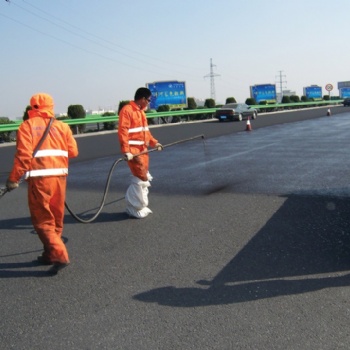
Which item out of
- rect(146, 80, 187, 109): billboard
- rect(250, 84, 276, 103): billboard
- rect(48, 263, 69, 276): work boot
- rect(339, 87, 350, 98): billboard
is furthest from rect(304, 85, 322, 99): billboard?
rect(48, 263, 69, 276): work boot

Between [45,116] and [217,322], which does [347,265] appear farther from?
[45,116]

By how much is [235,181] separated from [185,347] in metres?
6.70

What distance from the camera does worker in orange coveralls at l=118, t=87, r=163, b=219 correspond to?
6.63 meters

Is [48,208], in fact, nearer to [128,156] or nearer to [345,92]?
[128,156]

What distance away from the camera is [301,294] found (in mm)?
4008

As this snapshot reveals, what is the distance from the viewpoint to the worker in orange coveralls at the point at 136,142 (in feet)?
21.7

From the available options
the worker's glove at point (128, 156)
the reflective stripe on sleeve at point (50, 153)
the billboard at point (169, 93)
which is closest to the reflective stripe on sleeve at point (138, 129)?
the worker's glove at point (128, 156)

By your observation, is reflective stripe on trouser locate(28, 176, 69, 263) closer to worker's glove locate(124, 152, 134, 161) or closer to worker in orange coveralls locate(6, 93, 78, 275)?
worker in orange coveralls locate(6, 93, 78, 275)

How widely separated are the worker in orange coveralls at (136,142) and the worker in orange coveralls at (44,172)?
1.74 meters

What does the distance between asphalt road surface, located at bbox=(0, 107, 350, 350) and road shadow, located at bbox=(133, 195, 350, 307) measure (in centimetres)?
1

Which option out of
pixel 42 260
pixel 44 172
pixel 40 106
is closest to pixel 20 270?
pixel 42 260

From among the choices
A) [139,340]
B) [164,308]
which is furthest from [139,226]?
[139,340]

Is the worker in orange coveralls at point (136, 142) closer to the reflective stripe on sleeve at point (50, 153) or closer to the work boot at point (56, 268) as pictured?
the reflective stripe on sleeve at point (50, 153)

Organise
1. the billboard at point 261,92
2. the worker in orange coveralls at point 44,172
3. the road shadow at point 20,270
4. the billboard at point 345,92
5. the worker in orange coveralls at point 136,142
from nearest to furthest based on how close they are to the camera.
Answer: the worker in orange coveralls at point 44,172 < the road shadow at point 20,270 < the worker in orange coveralls at point 136,142 < the billboard at point 261,92 < the billboard at point 345,92
